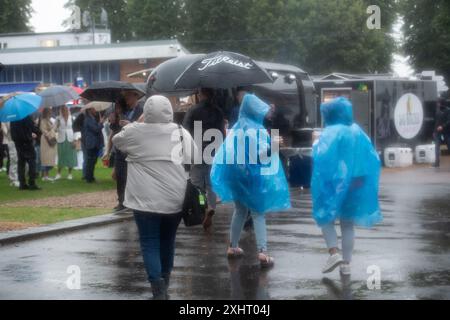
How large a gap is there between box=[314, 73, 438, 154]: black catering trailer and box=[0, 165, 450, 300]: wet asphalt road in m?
15.7

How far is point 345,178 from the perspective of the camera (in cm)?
1009

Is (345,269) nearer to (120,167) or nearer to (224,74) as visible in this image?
(224,74)

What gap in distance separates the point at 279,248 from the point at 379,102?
19.7 m

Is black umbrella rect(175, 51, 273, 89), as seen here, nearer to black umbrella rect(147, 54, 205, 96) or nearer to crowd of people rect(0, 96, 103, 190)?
black umbrella rect(147, 54, 205, 96)

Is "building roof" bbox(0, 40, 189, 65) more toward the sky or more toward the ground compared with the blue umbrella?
more toward the sky

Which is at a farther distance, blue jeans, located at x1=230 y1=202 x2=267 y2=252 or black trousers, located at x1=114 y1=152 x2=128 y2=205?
black trousers, located at x1=114 y1=152 x2=128 y2=205

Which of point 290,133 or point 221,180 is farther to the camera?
point 290,133

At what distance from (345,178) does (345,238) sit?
23.3 inches

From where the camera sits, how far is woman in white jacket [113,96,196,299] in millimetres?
8828

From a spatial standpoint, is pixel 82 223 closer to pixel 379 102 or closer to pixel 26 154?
pixel 26 154

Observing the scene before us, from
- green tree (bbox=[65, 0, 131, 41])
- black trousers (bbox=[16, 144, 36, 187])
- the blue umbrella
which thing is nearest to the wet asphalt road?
the blue umbrella
